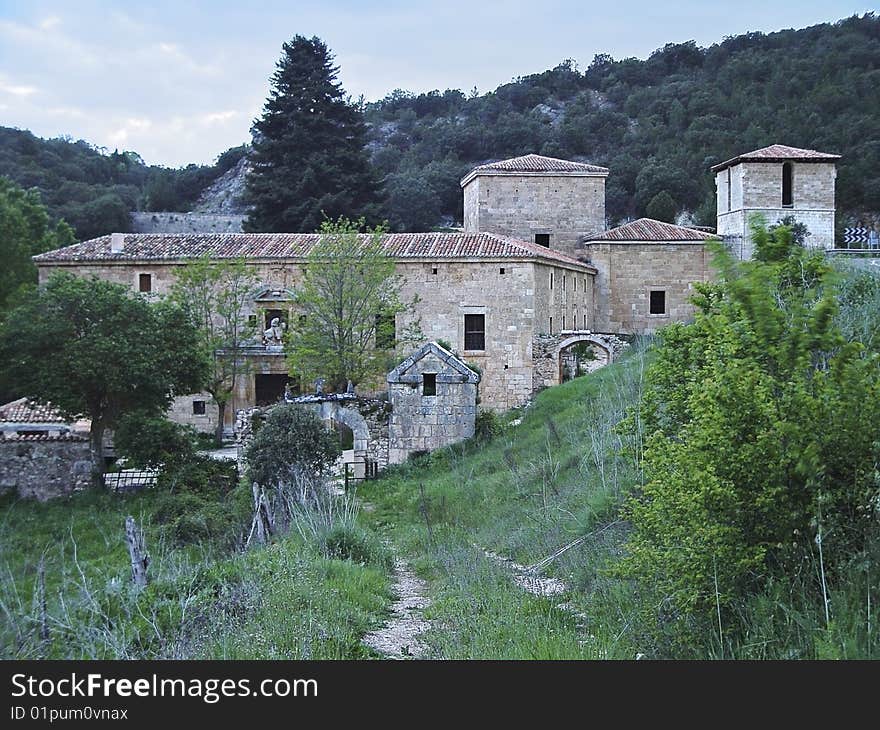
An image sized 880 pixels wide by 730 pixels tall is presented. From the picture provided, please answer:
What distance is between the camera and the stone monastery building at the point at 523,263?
2569 centimetres

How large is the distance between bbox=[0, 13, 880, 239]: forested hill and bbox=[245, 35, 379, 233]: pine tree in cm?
227

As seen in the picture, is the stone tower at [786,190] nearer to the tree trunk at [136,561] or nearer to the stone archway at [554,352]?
the stone archway at [554,352]

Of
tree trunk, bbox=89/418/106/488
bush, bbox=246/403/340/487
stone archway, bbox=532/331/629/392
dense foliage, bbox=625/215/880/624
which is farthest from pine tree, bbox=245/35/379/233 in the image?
dense foliage, bbox=625/215/880/624

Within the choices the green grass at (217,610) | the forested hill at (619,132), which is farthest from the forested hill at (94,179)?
the green grass at (217,610)

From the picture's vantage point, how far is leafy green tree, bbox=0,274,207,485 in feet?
65.2

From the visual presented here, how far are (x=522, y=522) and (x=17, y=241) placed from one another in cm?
2181

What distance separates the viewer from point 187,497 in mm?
17000

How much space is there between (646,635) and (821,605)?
122 cm

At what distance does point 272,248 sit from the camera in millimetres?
27172

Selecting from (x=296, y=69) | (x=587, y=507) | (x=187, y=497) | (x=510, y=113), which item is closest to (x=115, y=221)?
(x=296, y=69)

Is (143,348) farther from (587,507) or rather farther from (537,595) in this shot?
(537,595)

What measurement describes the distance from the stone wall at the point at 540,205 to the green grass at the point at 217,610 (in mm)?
20269

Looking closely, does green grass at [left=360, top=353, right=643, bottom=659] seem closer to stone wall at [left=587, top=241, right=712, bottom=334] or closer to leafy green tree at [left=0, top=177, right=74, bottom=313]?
stone wall at [left=587, top=241, right=712, bottom=334]

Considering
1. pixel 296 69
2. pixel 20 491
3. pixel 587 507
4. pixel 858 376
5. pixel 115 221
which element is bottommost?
pixel 20 491
